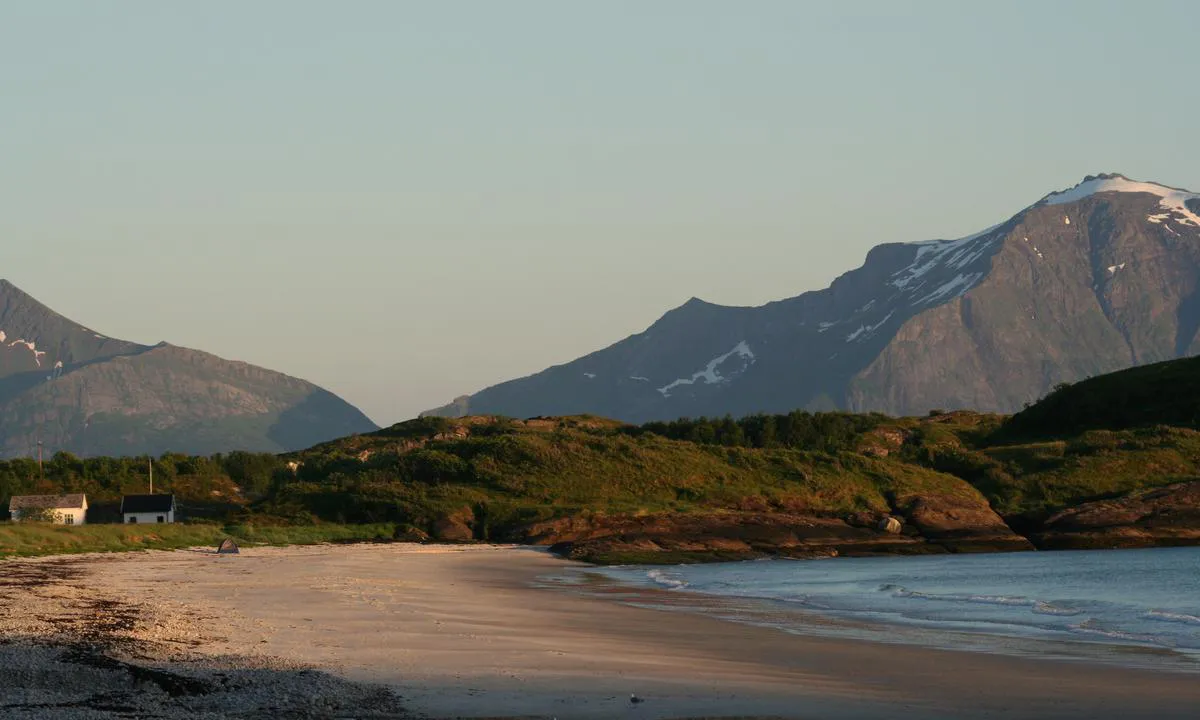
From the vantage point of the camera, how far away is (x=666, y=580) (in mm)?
56625

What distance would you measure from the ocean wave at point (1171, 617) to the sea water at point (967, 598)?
35mm

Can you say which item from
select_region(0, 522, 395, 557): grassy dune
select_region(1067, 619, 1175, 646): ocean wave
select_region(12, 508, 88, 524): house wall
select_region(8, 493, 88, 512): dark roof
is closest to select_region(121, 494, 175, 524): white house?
select_region(12, 508, 88, 524): house wall

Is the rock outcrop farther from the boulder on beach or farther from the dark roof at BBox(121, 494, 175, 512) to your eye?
the dark roof at BBox(121, 494, 175, 512)

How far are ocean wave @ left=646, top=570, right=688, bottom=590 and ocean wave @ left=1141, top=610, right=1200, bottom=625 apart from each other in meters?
18.7

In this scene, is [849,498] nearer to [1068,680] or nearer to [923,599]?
[923,599]

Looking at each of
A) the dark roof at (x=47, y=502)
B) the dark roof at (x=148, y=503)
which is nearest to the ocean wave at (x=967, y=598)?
the dark roof at (x=148, y=503)

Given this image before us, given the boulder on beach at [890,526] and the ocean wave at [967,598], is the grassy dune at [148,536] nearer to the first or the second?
the boulder on beach at [890,526]

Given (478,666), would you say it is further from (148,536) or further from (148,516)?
(148,516)

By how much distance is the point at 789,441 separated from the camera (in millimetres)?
130375

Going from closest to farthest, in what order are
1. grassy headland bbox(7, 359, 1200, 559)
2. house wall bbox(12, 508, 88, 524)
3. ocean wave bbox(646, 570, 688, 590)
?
1. ocean wave bbox(646, 570, 688, 590)
2. grassy headland bbox(7, 359, 1200, 559)
3. house wall bbox(12, 508, 88, 524)

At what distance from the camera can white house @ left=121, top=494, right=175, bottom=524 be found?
327 feet

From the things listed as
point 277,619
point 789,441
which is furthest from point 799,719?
point 789,441

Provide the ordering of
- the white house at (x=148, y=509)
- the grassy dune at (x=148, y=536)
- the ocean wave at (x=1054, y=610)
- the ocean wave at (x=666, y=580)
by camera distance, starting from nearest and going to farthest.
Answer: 1. the ocean wave at (x=1054, y=610)
2. the ocean wave at (x=666, y=580)
3. the grassy dune at (x=148, y=536)
4. the white house at (x=148, y=509)

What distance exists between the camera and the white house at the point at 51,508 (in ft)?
308
